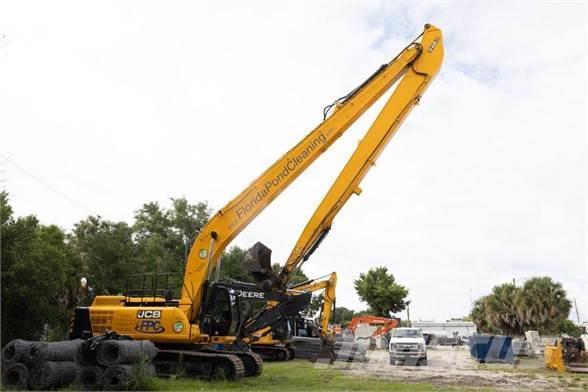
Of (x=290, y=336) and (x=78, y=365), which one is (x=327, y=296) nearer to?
(x=290, y=336)

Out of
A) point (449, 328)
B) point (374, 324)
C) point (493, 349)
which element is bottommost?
point (493, 349)

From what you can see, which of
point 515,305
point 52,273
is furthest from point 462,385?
point 515,305

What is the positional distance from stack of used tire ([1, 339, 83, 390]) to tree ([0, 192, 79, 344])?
5.87 meters

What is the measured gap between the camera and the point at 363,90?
51.5 ft

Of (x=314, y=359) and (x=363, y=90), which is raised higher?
(x=363, y=90)

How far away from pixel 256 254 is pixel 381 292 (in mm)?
42422

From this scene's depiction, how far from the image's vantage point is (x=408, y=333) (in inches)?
993

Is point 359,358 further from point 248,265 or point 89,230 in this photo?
point 89,230

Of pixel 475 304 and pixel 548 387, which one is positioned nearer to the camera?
pixel 548 387

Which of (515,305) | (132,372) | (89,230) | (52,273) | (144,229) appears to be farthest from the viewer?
(144,229)

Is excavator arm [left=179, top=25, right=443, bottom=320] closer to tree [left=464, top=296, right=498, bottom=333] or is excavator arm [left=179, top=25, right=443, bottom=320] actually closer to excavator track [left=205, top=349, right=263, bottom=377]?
excavator track [left=205, top=349, right=263, bottom=377]

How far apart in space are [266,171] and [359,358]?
1396cm

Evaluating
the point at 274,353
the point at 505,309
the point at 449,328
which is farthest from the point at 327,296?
the point at 449,328

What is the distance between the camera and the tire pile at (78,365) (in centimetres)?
1175
